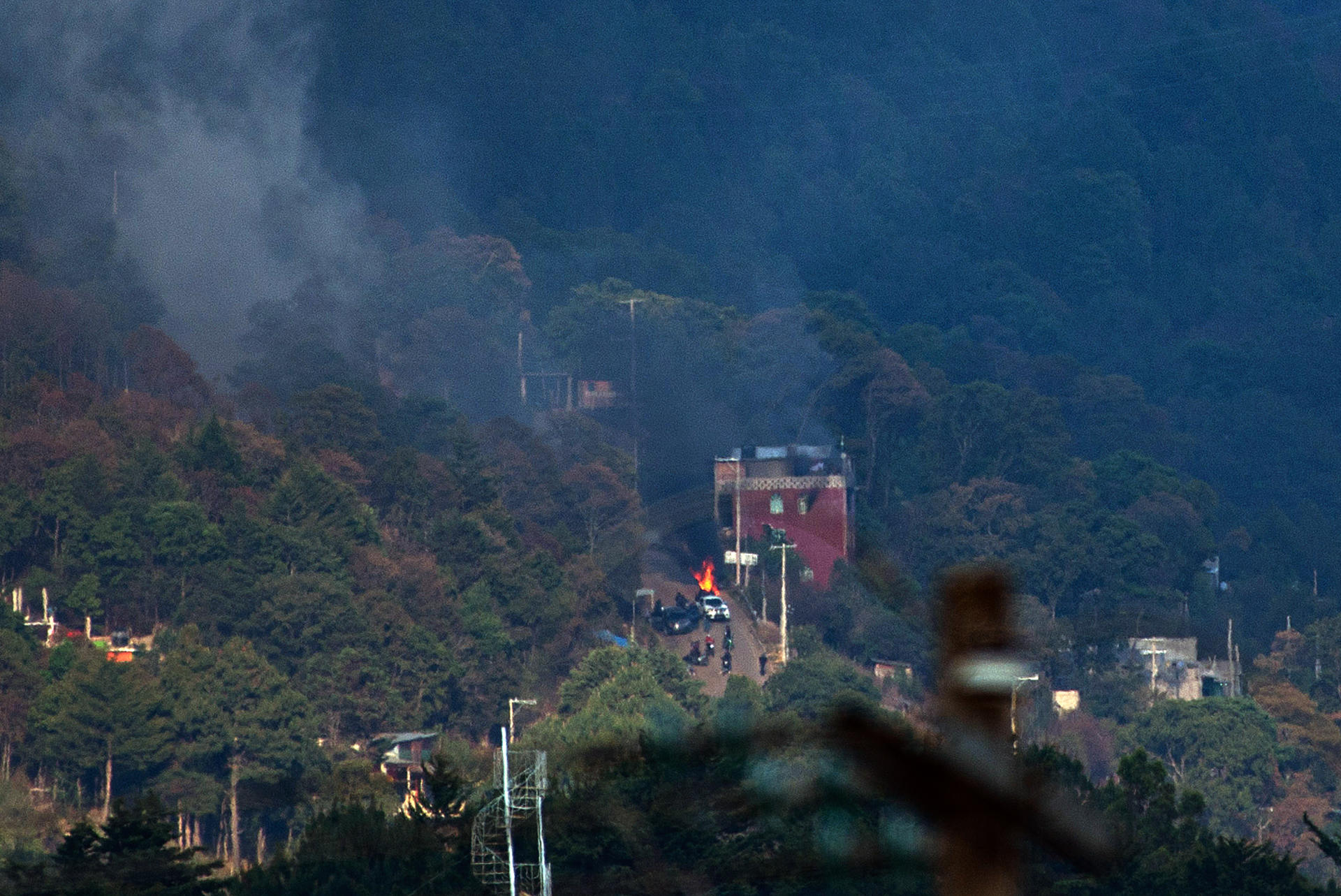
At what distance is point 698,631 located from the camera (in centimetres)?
4175

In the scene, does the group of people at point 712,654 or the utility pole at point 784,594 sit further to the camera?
the utility pole at point 784,594

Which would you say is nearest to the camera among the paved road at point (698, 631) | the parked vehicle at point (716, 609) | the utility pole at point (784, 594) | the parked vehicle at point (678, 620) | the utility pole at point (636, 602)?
the paved road at point (698, 631)

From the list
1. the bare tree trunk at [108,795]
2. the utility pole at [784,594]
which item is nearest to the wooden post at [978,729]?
the utility pole at [784,594]

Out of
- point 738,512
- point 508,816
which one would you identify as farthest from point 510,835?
point 738,512

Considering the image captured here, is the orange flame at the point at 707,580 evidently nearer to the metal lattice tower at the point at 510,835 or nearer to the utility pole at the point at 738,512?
the utility pole at the point at 738,512

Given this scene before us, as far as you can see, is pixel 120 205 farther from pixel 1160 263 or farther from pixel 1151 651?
pixel 1160 263

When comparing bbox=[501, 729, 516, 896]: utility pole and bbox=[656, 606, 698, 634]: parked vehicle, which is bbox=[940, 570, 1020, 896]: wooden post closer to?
bbox=[501, 729, 516, 896]: utility pole

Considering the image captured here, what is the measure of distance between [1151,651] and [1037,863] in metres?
23.9

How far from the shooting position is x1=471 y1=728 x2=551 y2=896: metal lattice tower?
711 inches

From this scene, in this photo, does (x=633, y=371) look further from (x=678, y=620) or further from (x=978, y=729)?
(x=978, y=729)

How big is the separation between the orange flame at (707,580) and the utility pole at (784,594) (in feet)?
4.25

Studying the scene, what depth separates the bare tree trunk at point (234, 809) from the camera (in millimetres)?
29500

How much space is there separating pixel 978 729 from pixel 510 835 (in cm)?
733

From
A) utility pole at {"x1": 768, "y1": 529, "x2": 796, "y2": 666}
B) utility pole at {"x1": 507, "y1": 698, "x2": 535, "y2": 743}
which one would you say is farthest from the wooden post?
utility pole at {"x1": 768, "y1": 529, "x2": 796, "y2": 666}
